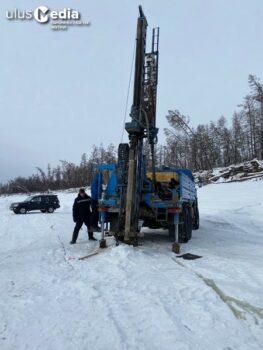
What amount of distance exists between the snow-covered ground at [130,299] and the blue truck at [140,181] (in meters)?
0.93

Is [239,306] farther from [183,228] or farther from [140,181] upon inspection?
[183,228]

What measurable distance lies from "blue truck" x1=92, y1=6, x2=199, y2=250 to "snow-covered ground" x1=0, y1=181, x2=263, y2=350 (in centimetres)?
93

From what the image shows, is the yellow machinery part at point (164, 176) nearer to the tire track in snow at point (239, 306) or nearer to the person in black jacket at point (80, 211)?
the person in black jacket at point (80, 211)

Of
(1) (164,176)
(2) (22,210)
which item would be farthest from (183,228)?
(2) (22,210)

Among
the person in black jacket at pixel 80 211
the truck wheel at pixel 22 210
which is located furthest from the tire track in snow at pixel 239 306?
the truck wheel at pixel 22 210

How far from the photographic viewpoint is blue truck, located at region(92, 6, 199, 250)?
1005 cm

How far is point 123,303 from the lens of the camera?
5410 millimetres

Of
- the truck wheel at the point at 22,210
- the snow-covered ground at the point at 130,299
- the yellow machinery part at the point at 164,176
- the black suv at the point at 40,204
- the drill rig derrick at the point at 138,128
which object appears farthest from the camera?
the black suv at the point at 40,204

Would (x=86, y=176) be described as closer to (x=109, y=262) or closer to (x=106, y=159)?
→ (x=106, y=159)

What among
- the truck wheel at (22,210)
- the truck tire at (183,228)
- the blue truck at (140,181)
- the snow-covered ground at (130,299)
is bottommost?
the truck wheel at (22,210)

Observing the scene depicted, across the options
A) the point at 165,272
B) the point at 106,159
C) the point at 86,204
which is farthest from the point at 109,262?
the point at 106,159

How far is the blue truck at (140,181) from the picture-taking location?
10.0m

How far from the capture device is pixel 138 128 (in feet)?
33.1

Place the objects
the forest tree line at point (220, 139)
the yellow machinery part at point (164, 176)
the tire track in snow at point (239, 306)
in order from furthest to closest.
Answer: the forest tree line at point (220, 139), the yellow machinery part at point (164, 176), the tire track in snow at point (239, 306)
